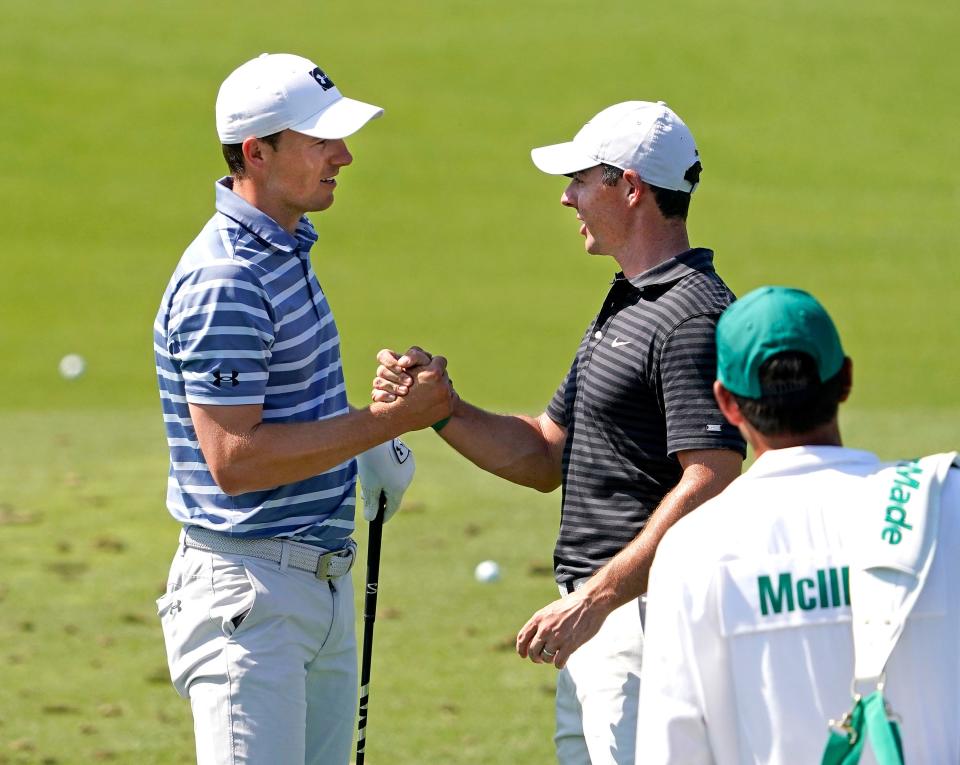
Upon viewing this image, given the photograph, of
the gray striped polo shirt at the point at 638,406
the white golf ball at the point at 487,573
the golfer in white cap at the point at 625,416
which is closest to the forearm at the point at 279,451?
the golfer in white cap at the point at 625,416

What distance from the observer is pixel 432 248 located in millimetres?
22688

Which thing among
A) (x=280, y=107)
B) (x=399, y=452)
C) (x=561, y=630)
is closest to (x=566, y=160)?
(x=280, y=107)

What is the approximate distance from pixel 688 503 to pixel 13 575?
587cm

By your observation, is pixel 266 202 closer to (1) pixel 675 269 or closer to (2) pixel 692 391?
(1) pixel 675 269

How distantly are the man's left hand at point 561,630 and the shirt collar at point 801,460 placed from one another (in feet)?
3.53

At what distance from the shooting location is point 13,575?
8641 millimetres

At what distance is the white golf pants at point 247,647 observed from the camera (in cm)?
367

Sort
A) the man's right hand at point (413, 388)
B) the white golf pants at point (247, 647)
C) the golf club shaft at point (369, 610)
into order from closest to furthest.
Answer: the white golf pants at point (247, 647), the man's right hand at point (413, 388), the golf club shaft at point (369, 610)

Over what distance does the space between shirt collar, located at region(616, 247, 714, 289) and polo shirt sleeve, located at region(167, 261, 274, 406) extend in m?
0.88

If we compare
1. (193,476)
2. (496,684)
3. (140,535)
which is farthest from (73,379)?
(193,476)

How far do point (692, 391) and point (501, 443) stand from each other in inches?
31.5

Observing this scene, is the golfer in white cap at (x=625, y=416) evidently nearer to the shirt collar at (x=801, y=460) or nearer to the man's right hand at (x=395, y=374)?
the man's right hand at (x=395, y=374)

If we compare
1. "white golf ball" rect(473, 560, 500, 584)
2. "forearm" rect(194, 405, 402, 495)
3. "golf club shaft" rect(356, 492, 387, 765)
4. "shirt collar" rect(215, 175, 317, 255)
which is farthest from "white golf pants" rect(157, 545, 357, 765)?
"white golf ball" rect(473, 560, 500, 584)

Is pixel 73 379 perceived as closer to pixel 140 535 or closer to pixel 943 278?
pixel 140 535
